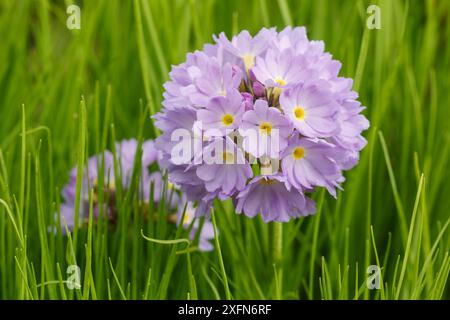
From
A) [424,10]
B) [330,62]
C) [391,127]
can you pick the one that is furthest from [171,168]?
[424,10]

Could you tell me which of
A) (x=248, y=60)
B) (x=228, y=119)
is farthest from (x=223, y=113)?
(x=248, y=60)

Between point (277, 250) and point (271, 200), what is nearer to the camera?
point (271, 200)

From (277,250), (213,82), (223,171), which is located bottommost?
(277,250)

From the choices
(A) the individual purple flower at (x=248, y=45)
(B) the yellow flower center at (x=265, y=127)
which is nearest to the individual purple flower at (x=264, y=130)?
(B) the yellow flower center at (x=265, y=127)

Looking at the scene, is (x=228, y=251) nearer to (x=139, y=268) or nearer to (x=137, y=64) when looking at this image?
(x=139, y=268)

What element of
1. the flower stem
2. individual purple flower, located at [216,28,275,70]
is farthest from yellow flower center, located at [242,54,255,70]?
the flower stem

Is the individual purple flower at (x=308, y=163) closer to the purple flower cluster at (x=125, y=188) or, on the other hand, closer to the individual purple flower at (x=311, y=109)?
the individual purple flower at (x=311, y=109)

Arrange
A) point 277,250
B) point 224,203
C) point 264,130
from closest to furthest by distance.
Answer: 1. point 264,130
2. point 277,250
3. point 224,203

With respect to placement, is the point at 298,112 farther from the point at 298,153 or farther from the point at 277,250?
the point at 277,250
